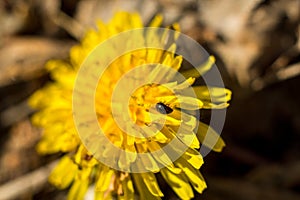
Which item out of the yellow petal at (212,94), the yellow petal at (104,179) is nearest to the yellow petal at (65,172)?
the yellow petal at (104,179)

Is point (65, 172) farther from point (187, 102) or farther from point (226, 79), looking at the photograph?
point (226, 79)

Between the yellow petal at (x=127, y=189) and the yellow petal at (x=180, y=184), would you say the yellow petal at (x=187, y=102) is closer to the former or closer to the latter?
the yellow petal at (x=180, y=184)

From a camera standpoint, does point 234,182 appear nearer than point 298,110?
Yes

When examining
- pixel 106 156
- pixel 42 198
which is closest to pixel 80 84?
pixel 106 156

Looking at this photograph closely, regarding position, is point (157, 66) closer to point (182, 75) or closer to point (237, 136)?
point (182, 75)

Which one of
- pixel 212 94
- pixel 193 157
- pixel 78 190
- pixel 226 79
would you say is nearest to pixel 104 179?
pixel 78 190

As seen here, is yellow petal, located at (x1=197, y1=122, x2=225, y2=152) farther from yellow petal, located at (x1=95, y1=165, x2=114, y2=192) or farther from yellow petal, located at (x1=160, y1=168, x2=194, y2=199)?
yellow petal, located at (x1=95, y1=165, x2=114, y2=192)

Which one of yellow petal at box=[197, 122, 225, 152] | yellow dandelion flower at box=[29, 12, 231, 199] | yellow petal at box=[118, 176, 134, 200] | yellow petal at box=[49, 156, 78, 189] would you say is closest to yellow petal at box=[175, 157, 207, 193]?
yellow dandelion flower at box=[29, 12, 231, 199]
